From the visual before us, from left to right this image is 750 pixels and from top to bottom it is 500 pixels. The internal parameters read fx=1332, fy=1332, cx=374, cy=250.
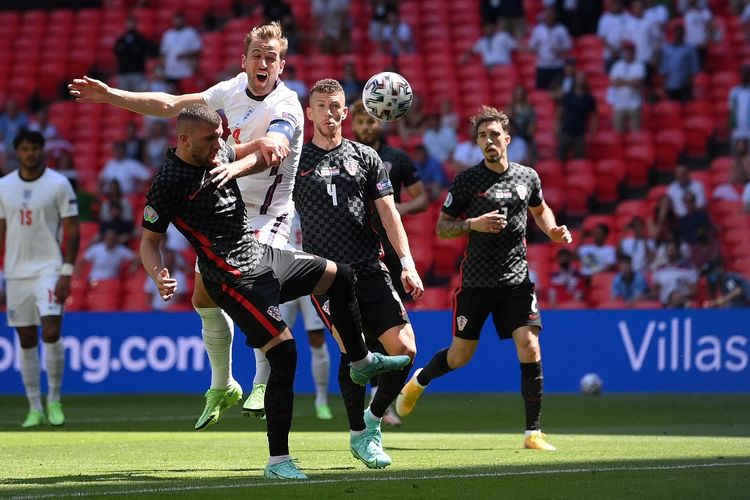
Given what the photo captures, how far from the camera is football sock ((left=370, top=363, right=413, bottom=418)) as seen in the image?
878 centimetres

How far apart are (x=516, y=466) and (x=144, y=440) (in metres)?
3.56

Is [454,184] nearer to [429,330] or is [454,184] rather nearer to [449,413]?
[449,413]

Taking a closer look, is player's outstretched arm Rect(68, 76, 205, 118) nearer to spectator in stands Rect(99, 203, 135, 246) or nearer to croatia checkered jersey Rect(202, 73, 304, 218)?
croatia checkered jersey Rect(202, 73, 304, 218)

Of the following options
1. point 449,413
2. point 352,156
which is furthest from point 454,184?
point 449,413

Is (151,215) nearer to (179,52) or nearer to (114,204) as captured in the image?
(114,204)

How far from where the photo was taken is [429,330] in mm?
16312

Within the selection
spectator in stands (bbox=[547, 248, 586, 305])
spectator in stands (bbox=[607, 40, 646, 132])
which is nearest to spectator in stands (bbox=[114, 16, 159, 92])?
spectator in stands (bbox=[607, 40, 646, 132])

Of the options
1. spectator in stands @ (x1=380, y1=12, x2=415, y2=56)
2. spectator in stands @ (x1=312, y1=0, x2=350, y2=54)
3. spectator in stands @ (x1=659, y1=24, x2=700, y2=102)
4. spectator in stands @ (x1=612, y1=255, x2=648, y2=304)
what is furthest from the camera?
spectator in stands @ (x1=312, y1=0, x2=350, y2=54)

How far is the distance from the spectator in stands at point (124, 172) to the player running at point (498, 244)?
11647 millimetres

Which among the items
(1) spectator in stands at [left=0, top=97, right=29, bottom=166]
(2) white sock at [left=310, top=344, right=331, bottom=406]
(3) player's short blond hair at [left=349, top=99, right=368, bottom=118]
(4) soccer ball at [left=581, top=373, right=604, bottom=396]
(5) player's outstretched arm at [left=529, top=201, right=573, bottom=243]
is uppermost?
(3) player's short blond hair at [left=349, top=99, right=368, bottom=118]

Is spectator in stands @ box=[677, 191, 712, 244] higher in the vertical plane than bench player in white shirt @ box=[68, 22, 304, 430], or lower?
lower

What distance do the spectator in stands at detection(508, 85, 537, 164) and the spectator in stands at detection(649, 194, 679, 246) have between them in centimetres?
244

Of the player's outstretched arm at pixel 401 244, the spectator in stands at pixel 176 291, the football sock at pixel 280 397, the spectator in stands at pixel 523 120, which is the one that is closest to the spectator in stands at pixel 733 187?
the spectator in stands at pixel 523 120

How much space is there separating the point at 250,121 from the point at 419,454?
8.35 feet
